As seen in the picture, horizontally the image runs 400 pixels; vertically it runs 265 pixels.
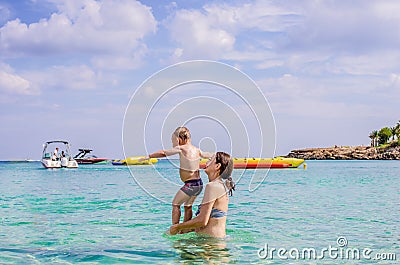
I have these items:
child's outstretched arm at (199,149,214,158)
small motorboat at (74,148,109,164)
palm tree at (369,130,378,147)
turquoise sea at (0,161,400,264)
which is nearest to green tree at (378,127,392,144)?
palm tree at (369,130,378,147)

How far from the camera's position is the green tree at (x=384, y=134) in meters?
143

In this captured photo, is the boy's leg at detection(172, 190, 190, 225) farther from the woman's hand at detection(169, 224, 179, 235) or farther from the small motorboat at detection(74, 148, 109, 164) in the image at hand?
the small motorboat at detection(74, 148, 109, 164)

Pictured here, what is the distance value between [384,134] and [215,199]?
477ft

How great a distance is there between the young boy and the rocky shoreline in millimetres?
129888

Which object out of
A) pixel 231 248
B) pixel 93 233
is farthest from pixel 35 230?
pixel 231 248

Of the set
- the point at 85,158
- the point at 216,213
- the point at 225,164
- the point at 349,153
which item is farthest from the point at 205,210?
the point at 349,153

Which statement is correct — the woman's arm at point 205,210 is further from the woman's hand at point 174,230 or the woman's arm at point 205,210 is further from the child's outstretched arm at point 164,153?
the child's outstretched arm at point 164,153

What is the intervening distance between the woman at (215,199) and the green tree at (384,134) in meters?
143

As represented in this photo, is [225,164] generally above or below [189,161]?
below

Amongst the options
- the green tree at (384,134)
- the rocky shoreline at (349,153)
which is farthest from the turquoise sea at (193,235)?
the green tree at (384,134)

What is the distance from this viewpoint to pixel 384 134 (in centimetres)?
14425

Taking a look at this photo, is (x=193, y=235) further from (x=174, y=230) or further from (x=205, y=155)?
(x=205, y=155)

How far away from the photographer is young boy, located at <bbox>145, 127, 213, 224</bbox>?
9312 millimetres

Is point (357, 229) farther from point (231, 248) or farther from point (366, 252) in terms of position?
point (231, 248)
